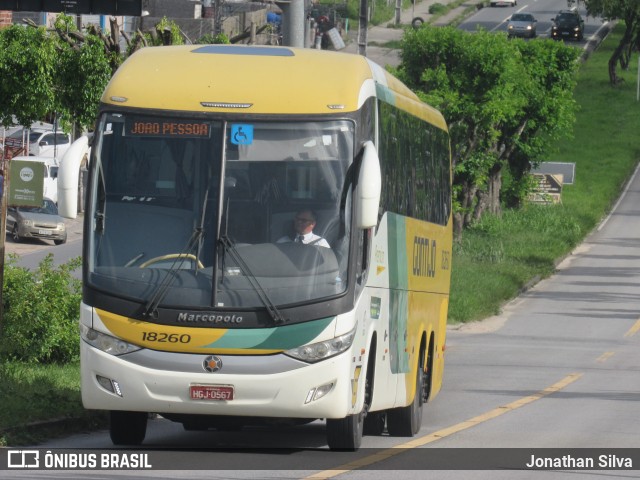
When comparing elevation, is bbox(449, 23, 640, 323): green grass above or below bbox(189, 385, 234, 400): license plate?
below

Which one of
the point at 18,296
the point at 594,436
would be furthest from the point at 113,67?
the point at 594,436

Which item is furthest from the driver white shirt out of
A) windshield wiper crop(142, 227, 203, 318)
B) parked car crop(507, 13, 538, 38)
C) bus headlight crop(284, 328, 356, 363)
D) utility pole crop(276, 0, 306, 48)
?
parked car crop(507, 13, 538, 38)

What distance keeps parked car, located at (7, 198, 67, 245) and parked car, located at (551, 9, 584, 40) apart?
55.9 metres

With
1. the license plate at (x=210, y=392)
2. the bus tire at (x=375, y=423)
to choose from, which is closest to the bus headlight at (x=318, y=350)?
the license plate at (x=210, y=392)

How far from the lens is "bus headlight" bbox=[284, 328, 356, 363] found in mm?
11945

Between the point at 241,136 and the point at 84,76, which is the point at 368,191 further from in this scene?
the point at 84,76

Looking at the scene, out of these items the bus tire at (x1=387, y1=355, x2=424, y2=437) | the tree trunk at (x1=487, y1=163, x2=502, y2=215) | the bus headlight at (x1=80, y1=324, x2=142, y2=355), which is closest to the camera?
the bus headlight at (x1=80, y1=324, x2=142, y2=355)

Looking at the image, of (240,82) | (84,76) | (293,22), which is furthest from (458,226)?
(240,82)

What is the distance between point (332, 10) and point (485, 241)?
43.1 m

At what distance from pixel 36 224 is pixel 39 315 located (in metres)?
28.7

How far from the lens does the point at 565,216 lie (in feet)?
194

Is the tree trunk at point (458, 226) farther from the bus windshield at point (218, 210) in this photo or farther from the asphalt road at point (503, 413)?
the bus windshield at point (218, 210)

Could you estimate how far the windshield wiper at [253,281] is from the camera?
1194 cm

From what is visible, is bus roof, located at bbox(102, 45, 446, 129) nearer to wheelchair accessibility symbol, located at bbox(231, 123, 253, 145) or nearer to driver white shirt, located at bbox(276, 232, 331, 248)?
wheelchair accessibility symbol, located at bbox(231, 123, 253, 145)
